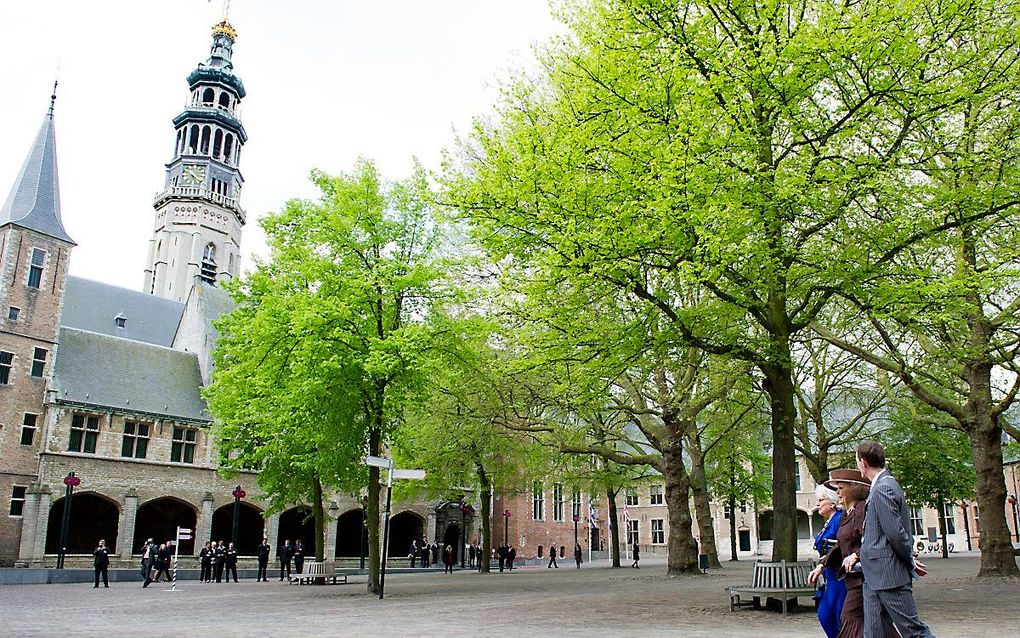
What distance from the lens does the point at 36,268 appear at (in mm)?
39844

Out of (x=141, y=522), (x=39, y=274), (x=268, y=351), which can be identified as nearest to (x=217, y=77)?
(x=39, y=274)

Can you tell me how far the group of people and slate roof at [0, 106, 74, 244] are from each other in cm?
4292

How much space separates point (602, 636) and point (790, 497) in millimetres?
5508

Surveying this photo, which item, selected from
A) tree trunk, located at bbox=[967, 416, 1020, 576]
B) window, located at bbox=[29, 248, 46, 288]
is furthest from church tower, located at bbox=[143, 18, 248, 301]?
tree trunk, located at bbox=[967, 416, 1020, 576]

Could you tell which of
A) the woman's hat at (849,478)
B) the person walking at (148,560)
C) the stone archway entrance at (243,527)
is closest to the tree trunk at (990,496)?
the woman's hat at (849,478)

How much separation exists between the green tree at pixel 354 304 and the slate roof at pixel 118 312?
118ft

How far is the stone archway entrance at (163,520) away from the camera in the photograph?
43.1m

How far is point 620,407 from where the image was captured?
22.7 metres

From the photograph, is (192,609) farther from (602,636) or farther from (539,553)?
(539,553)

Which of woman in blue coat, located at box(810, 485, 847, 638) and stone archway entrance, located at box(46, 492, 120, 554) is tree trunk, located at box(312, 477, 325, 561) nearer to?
stone archway entrance, located at box(46, 492, 120, 554)

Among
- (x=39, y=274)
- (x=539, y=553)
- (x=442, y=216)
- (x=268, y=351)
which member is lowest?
(x=539, y=553)

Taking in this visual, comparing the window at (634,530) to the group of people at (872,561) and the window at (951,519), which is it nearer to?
the window at (951,519)

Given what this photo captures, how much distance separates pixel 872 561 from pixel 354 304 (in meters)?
15.5

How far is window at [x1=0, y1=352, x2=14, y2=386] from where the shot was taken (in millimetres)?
38203
